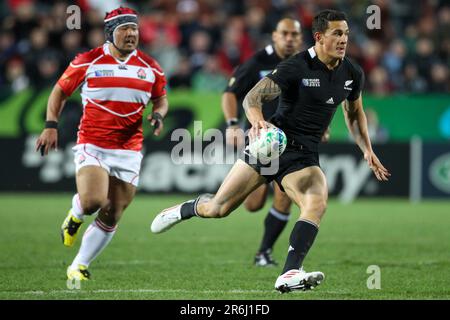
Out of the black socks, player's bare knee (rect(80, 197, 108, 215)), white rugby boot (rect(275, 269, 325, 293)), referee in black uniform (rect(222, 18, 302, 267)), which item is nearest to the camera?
white rugby boot (rect(275, 269, 325, 293))

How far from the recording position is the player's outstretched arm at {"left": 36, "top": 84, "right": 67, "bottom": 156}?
8305mm

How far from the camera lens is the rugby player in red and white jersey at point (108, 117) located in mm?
8555

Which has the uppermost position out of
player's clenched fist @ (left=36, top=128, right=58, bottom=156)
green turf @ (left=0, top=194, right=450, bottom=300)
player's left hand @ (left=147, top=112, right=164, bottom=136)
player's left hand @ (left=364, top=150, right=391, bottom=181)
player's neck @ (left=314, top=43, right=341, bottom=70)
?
player's neck @ (left=314, top=43, right=341, bottom=70)

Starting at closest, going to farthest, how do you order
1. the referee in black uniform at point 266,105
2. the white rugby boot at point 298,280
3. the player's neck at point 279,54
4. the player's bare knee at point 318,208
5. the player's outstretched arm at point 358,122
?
1. the white rugby boot at point 298,280
2. the player's bare knee at point 318,208
3. the player's outstretched arm at point 358,122
4. the referee in black uniform at point 266,105
5. the player's neck at point 279,54

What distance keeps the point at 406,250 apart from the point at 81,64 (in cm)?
496

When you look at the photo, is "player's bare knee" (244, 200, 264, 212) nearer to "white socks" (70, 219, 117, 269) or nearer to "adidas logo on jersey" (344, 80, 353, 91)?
"white socks" (70, 219, 117, 269)

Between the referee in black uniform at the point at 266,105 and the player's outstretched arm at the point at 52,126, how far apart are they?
2.20 m

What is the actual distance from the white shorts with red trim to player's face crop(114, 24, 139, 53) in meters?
1.01

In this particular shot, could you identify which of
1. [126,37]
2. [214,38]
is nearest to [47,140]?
[126,37]

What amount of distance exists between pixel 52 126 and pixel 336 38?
9.25ft

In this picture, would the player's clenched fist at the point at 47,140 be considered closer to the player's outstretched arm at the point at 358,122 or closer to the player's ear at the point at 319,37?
the player's ear at the point at 319,37

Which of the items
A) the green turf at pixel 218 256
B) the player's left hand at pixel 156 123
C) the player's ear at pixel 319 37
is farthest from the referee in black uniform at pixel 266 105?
the player's ear at pixel 319 37

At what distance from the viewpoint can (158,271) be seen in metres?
9.12

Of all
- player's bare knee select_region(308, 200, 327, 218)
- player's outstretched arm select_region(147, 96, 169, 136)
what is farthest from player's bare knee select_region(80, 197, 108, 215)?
player's bare knee select_region(308, 200, 327, 218)
